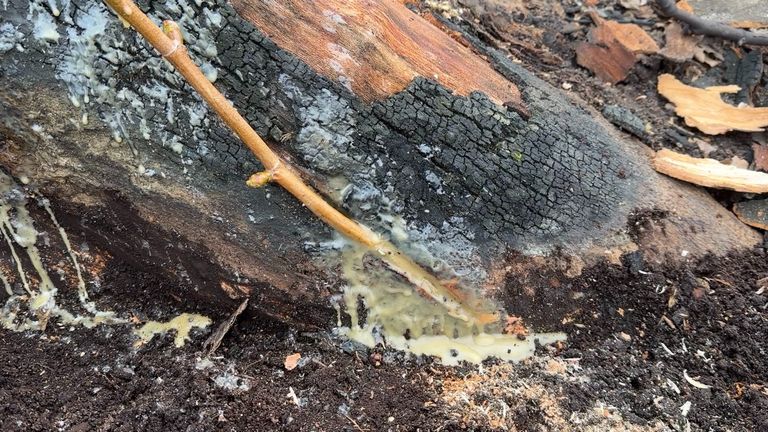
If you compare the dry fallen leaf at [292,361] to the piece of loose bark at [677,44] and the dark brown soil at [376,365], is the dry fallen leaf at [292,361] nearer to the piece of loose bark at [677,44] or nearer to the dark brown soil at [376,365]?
the dark brown soil at [376,365]

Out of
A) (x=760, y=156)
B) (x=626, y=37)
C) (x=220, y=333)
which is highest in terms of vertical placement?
(x=626, y=37)

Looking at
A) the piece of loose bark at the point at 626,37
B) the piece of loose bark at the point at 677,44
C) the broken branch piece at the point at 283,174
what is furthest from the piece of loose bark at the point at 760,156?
the broken branch piece at the point at 283,174

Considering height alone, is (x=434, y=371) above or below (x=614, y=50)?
below

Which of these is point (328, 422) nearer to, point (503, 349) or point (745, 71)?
point (503, 349)

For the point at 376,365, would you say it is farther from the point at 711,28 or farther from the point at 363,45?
the point at 711,28

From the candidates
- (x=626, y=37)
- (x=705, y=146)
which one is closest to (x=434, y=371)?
(x=705, y=146)

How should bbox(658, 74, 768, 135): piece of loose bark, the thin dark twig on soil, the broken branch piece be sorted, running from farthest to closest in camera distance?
1. the thin dark twig on soil
2. bbox(658, 74, 768, 135): piece of loose bark
3. the broken branch piece

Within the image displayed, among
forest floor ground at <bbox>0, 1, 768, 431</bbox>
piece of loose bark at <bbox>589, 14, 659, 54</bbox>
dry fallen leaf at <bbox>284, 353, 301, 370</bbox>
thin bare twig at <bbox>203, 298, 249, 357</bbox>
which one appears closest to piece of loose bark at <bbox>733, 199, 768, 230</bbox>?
forest floor ground at <bbox>0, 1, 768, 431</bbox>

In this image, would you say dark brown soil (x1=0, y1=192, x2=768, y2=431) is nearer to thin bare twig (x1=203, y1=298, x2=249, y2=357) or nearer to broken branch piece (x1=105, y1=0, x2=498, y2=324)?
thin bare twig (x1=203, y1=298, x2=249, y2=357)
